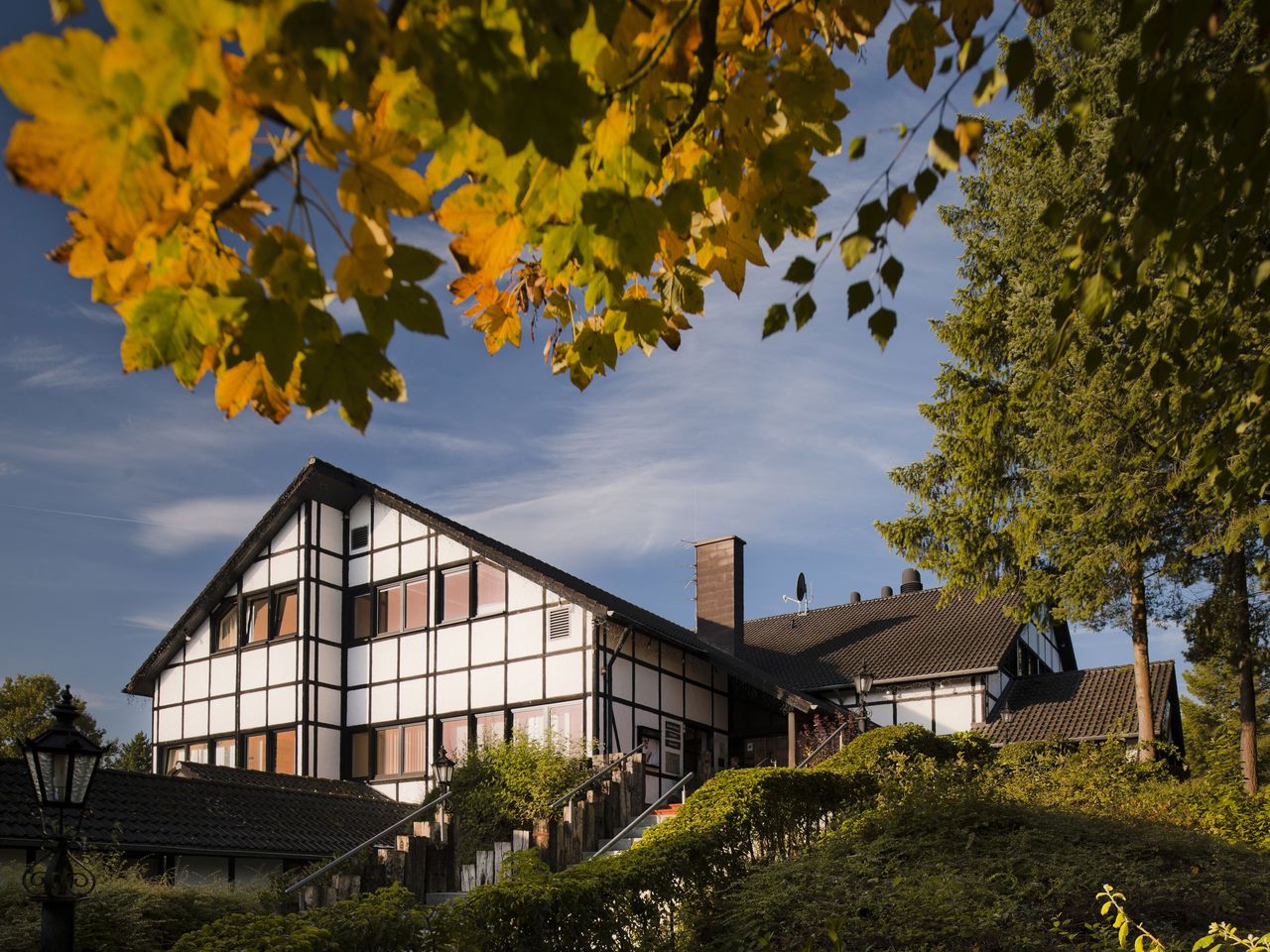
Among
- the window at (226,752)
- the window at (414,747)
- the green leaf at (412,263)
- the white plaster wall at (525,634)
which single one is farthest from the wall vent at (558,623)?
the green leaf at (412,263)

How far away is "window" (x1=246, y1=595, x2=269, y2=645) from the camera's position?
2420cm

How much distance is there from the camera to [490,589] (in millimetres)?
21766

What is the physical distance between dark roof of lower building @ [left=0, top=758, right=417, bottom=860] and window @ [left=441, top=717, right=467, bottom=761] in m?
2.21

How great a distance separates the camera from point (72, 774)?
7602mm

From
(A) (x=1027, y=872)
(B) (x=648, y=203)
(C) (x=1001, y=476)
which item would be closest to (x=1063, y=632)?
(C) (x=1001, y=476)

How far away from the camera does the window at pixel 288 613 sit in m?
23.5

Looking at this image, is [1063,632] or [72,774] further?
[1063,632]

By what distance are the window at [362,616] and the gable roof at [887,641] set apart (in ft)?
28.1

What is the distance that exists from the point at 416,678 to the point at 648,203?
2080cm

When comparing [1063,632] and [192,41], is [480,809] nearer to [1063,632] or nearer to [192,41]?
[192,41]

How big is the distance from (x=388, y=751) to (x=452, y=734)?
5.91ft

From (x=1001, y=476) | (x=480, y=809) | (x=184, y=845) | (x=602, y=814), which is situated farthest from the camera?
(x=1001, y=476)

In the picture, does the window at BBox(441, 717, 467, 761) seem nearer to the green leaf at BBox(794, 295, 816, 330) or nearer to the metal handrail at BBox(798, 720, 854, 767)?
the metal handrail at BBox(798, 720, 854, 767)

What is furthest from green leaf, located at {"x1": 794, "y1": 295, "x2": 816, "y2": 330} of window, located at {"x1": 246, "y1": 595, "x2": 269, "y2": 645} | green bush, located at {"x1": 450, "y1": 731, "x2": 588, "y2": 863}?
window, located at {"x1": 246, "y1": 595, "x2": 269, "y2": 645}
